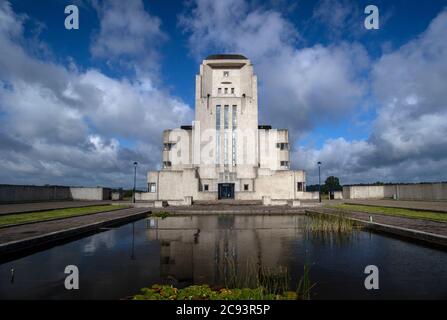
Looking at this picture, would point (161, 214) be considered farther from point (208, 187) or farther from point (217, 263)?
point (208, 187)

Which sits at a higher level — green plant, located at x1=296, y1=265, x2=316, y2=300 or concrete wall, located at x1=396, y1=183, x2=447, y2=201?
concrete wall, located at x1=396, y1=183, x2=447, y2=201

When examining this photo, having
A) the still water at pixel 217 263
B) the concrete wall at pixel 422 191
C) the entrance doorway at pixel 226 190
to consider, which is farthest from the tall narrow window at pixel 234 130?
the still water at pixel 217 263

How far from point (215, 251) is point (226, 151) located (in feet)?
135

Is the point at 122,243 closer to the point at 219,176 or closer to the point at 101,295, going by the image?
the point at 101,295

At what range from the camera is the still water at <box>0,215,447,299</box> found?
22.5 feet

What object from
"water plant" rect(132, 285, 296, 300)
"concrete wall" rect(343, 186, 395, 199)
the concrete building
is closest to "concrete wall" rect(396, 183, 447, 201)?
"concrete wall" rect(343, 186, 395, 199)

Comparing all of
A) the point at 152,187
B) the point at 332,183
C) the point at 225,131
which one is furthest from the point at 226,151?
the point at 332,183

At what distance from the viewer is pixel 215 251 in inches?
441

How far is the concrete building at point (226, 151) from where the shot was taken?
159 feet

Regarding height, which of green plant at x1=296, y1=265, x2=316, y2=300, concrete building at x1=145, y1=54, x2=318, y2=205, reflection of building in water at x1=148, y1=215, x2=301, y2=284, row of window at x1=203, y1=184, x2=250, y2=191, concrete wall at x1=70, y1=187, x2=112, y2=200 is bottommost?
reflection of building in water at x1=148, y1=215, x2=301, y2=284

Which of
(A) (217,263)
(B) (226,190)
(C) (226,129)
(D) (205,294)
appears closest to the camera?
(D) (205,294)

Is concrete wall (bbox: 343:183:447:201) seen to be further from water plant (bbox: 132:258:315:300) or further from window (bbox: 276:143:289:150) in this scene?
water plant (bbox: 132:258:315:300)

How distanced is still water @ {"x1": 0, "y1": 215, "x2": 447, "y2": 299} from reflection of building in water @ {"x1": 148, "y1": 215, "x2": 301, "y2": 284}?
3 cm

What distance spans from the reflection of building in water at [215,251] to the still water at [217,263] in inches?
1.2
